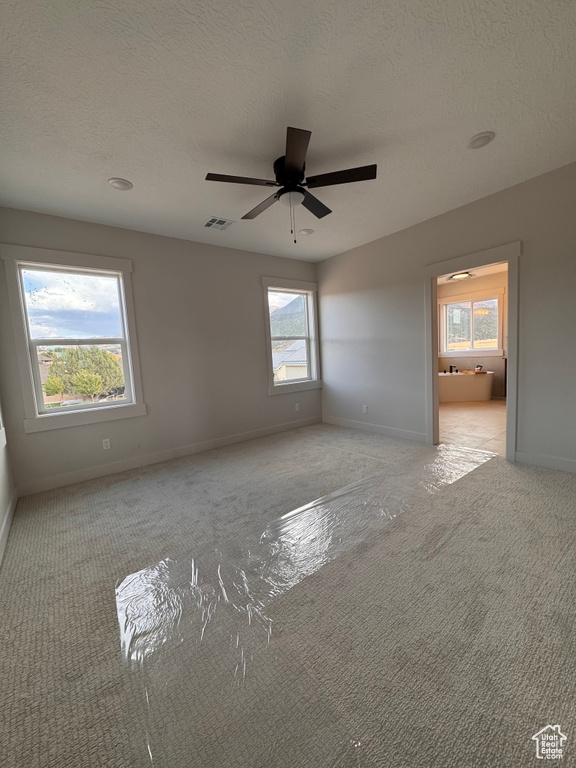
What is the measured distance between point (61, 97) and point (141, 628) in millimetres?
2889

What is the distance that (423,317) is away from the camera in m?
3.94

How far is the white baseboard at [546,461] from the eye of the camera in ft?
9.57

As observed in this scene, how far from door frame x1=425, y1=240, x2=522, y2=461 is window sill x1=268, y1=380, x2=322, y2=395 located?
1968mm

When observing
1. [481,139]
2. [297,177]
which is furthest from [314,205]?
[481,139]

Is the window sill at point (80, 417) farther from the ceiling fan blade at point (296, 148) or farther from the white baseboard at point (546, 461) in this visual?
the white baseboard at point (546, 461)

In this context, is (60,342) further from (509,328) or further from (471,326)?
(471,326)

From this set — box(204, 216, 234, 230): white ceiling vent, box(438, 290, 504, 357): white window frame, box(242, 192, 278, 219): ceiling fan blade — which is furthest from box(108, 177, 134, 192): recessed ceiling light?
box(438, 290, 504, 357): white window frame

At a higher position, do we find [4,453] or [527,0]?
[527,0]

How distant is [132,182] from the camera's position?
262 centimetres

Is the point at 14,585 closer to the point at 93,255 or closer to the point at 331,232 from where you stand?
the point at 93,255

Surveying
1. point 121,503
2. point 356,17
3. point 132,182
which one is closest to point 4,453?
point 121,503

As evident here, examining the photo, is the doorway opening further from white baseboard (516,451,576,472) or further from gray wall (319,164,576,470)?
white baseboard (516,451,576,472)

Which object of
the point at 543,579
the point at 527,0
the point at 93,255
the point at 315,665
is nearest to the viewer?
the point at 315,665

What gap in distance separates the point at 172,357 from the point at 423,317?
3265 millimetres
